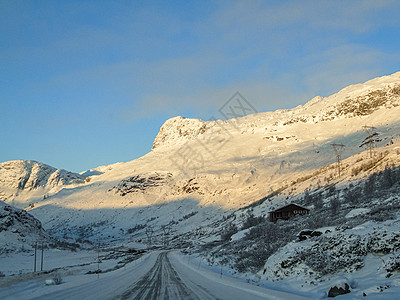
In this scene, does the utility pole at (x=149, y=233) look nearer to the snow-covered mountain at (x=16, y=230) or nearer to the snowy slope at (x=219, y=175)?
the snowy slope at (x=219, y=175)

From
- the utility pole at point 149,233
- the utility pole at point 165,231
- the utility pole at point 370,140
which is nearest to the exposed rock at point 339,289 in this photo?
the utility pole at point 370,140

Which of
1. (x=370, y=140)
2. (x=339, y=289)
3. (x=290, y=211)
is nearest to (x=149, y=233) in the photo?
(x=290, y=211)

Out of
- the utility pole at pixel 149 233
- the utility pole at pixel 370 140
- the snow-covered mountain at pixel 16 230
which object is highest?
the utility pole at pixel 370 140

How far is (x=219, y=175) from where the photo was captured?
11138 cm

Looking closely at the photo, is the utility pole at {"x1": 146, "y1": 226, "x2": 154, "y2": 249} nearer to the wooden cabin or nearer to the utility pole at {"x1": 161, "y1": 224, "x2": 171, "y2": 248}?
the utility pole at {"x1": 161, "y1": 224, "x2": 171, "y2": 248}

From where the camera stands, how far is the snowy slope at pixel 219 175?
3568 inches

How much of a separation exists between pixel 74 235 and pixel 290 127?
4090 inches

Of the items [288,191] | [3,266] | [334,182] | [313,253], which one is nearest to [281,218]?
[334,182]

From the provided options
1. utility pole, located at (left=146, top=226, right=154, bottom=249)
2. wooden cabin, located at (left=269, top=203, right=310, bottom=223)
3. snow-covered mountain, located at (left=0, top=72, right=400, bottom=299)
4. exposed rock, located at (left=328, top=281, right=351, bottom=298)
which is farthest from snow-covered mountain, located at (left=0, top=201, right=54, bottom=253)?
exposed rock, located at (left=328, top=281, right=351, bottom=298)

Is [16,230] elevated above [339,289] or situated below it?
below

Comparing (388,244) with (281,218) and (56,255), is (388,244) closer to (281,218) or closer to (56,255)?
(281,218)

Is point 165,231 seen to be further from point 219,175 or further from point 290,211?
point 290,211

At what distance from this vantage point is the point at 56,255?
50.6m

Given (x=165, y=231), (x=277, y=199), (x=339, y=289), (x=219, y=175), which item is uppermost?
(x=219, y=175)
